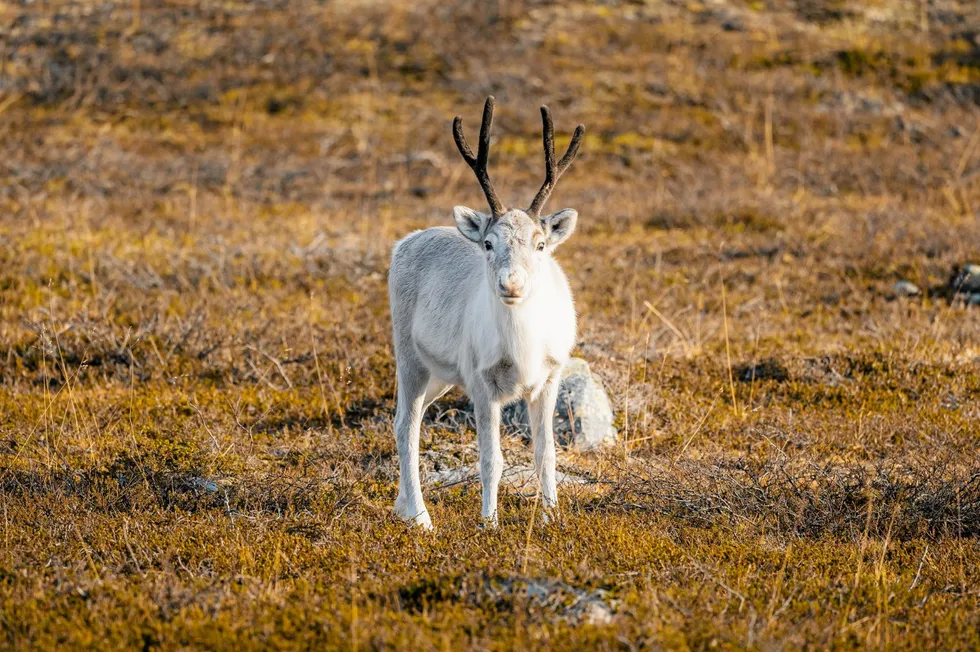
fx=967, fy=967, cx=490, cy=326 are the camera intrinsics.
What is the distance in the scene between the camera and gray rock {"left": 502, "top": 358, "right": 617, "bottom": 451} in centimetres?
845

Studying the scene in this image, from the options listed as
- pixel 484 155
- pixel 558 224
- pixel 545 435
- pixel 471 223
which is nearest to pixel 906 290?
pixel 558 224

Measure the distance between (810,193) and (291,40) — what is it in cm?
1847

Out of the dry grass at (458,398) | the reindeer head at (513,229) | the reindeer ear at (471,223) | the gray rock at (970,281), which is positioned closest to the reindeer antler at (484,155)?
the reindeer head at (513,229)

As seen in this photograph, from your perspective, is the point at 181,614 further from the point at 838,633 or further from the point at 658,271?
the point at 658,271

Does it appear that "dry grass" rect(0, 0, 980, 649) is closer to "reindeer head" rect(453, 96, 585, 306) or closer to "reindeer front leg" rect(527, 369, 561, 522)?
"reindeer front leg" rect(527, 369, 561, 522)

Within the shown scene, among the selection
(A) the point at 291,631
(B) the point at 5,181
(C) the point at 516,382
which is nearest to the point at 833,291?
(C) the point at 516,382

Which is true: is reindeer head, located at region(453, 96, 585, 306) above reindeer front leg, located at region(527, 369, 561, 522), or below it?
above

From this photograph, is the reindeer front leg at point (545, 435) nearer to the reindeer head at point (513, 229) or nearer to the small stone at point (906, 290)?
the reindeer head at point (513, 229)

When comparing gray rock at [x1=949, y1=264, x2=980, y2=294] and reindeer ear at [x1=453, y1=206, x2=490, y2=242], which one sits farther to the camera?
gray rock at [x1=949, y1=264, x2=980, y2=294]

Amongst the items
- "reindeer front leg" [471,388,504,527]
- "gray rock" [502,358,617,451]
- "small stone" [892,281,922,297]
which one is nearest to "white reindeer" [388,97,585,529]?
"reindeer front leg" [471,388,504,527]

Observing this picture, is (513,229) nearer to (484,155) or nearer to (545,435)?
(484,155)

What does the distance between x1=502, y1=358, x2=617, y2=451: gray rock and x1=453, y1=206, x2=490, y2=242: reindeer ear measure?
2.17 metres

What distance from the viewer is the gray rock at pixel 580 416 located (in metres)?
8.45

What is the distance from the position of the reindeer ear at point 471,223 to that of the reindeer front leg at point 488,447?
1113mm
